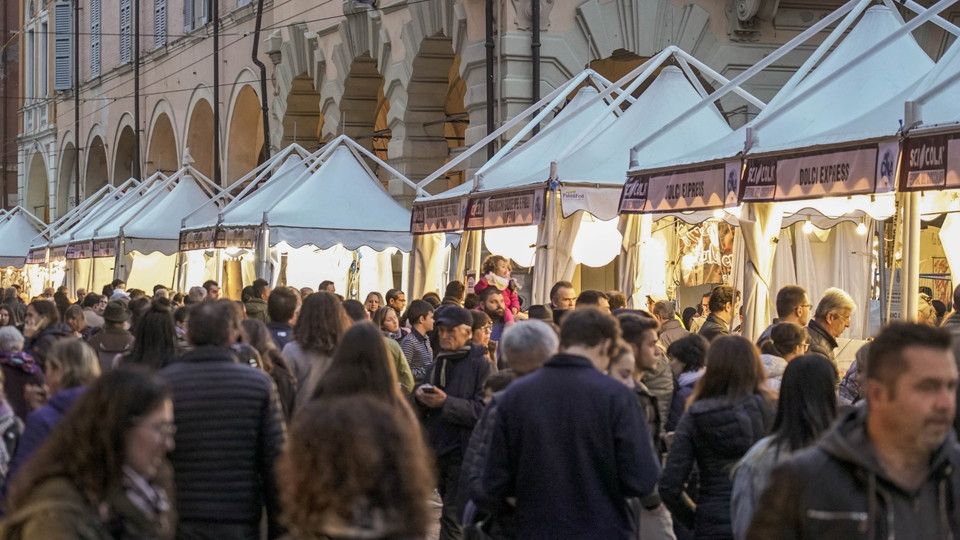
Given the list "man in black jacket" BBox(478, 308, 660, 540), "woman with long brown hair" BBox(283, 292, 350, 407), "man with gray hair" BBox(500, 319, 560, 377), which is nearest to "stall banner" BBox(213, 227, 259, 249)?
"woman with long brown hair" BBox(283, 292, 350, 407)

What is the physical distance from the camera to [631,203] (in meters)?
15.0

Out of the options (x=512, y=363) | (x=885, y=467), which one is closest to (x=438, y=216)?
(x=512, y=363)

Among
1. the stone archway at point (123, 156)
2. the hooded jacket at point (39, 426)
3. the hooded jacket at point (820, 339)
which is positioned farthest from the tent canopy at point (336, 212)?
the stone archway at point (123, 156)

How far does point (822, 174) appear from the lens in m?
12.1

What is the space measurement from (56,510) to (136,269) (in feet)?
93.7

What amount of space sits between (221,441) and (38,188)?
188 ft

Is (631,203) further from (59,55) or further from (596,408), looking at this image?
(59,55)

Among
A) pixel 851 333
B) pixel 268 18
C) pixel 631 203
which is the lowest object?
pixel 851 333

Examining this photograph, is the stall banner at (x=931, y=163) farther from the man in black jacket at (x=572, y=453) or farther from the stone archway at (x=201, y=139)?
the stone archway at (x=201, y=139)

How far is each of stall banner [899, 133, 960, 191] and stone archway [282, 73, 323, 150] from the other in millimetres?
23712

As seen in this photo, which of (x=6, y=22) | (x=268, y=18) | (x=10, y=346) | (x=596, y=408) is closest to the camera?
(x=596, y=408)

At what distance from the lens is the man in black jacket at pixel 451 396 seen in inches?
363

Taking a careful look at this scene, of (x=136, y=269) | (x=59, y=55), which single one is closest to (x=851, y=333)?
(x=136, y=269)

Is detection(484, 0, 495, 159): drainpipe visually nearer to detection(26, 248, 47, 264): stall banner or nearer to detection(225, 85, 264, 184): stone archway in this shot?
detection(26, 248, 47, 264): stall banner
